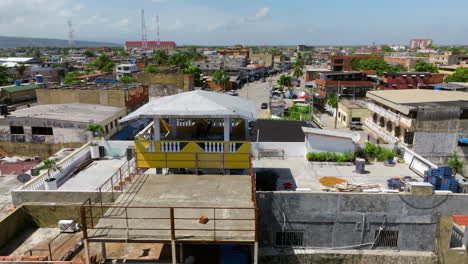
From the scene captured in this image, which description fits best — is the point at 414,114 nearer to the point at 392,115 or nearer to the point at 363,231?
the point at 392,115

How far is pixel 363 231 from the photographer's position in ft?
44.0

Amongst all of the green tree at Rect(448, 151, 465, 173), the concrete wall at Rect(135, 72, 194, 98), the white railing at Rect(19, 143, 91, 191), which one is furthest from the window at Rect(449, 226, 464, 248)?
the concrete wall at Rect(135, 72, 194, 98)

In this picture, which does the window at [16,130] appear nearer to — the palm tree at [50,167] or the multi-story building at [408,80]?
the palm tree at [50,167]

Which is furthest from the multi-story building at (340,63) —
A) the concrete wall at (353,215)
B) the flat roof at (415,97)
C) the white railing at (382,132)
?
the concrete wall at (353,215)

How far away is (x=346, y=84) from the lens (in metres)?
65.6

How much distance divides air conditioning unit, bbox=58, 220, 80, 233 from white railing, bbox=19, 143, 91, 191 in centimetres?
411

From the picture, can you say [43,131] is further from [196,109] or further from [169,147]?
[196,109]

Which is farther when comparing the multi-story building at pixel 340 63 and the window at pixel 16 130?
the multi-story building at pixel 340 63

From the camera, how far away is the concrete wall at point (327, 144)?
17.9 meters

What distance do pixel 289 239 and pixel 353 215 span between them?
2.82m

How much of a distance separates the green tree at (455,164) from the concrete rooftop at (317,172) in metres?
14.0

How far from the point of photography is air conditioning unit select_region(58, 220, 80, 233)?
12539 millimetres

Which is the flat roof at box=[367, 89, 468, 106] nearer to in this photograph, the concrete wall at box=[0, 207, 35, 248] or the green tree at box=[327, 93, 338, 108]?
the green tree at box=[327, 93, 338, 108]

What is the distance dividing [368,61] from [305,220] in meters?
104
